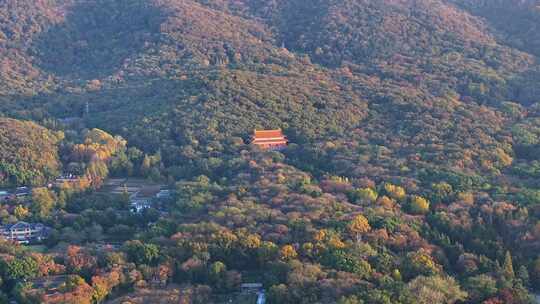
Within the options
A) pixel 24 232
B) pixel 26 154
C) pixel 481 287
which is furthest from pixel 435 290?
pixel 26 154

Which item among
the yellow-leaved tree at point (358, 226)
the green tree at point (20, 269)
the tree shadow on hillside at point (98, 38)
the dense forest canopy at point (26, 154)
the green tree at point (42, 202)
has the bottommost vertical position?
the green tree at point (20, 269)

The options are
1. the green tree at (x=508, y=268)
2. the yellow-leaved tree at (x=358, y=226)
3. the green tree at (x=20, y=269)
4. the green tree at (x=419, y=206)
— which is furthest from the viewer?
the green tree at (x=419, y=206)

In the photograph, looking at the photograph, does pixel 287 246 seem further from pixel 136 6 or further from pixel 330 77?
pixel 136 6

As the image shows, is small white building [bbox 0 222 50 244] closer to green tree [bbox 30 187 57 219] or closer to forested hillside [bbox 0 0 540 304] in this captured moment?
forested hillside [bbox 0 0 540 304]

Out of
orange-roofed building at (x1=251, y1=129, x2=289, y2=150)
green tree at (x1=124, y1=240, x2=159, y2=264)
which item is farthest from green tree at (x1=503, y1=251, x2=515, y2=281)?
orange-roofed building at (x1=251, y1=129, x2=289, y2=150)

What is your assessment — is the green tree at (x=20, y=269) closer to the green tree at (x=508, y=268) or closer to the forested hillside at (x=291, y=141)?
the forested hillside at (x=291, y=141)

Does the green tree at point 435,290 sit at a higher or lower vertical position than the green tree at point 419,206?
lower

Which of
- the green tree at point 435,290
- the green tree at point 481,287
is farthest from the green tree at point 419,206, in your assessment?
the green tree at point 435,290
